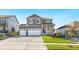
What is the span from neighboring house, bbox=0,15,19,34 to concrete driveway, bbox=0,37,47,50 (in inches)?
8.4

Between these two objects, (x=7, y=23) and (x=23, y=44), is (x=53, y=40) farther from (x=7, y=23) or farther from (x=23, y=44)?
(x=7, y=23)

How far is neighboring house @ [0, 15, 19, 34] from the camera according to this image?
16.8ft

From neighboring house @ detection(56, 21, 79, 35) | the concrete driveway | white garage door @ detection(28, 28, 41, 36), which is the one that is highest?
neighboring house @ detection(56, 21, 79, 35)

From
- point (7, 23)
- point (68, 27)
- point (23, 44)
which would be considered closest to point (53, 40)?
point (68, 27)

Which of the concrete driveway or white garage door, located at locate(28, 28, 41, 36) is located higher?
white garage door, located at locate(28, 28, 41, 36)

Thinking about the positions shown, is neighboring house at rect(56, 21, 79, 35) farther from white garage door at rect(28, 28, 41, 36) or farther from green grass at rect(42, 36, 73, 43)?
white garage door at rect(28, 28, 41, 36)

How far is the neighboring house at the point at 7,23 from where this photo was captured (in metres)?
5.12

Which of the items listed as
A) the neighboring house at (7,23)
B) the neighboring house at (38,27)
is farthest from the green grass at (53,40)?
the neighboring house at (7,23)

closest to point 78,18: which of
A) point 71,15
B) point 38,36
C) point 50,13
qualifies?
point 71,15

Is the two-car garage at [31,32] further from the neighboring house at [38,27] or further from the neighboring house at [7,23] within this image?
the neighboring house at [7,23]

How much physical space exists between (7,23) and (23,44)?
0.58 m

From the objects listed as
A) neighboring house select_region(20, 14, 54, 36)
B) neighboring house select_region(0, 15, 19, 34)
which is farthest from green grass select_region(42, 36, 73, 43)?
neighboring house select_region(0, 15, 19, 34)
